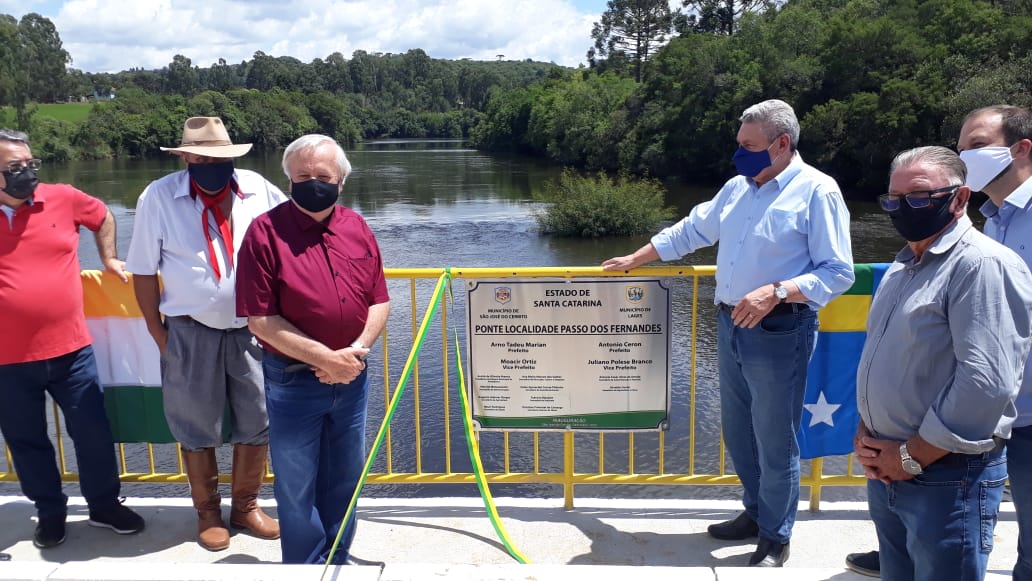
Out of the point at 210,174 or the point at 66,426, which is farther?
the point at 66,426

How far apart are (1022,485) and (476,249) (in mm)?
24272

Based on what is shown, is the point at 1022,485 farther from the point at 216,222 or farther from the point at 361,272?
the point at 216,222

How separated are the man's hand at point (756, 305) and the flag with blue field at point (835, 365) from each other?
3.01 ft

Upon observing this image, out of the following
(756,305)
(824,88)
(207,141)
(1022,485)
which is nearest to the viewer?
(1022,485)

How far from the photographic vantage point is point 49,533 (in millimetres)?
3674

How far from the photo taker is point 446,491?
9688 mm

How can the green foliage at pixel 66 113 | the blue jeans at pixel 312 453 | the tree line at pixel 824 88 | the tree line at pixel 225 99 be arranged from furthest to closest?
the green foliage at pixel 66 113, the tree line at pixel 225 99, the tree line at pixel 824 88, the blue jeans at pixel 312 453

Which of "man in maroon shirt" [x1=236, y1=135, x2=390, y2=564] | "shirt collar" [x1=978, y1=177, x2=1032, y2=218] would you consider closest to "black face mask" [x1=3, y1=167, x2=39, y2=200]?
"man in maroon shirt" [x1=236, y1=135, x2=390, y2=564]

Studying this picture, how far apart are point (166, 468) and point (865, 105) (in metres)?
36.2

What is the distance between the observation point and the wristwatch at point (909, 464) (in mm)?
2188

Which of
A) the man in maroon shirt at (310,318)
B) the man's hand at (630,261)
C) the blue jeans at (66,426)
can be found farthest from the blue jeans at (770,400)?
the blue jeans at (66,426)

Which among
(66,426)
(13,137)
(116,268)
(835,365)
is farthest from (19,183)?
(835,365)

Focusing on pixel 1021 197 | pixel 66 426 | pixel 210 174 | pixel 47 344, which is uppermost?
pixel 210 174

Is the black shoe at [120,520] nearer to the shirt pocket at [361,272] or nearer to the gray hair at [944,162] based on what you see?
the shirt pocket at [361,272]
